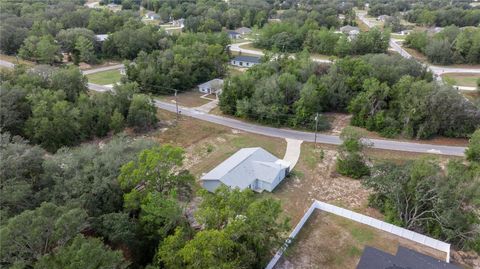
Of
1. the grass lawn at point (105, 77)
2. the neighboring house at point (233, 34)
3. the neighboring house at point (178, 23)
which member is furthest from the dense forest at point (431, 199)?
the neighboring house at point (178, 23)

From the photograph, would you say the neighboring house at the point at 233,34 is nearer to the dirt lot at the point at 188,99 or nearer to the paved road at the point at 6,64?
the dirt lot at the point at 188,99

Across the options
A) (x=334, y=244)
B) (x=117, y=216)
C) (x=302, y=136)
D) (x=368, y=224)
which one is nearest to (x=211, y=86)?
(x=302, y=136)

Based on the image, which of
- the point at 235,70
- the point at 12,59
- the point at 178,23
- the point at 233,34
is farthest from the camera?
the point at 178,23

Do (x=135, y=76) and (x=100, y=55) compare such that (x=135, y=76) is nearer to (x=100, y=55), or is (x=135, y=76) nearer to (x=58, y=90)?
(x=58, y=90)

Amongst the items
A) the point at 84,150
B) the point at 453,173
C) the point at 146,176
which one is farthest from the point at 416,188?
the point at 84,150

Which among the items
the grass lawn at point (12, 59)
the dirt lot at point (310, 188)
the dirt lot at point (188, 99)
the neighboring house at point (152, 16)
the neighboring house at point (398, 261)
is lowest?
the dirt lot at point (188, 99)

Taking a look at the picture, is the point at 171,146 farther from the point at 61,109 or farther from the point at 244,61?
the point at 244,61

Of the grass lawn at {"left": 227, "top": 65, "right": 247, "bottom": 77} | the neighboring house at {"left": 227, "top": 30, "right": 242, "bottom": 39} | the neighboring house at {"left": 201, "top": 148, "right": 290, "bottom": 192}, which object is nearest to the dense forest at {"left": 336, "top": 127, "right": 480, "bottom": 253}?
the neighboring house at {"left": 201, "top": 148, "right": 290, "bottom": 192}
